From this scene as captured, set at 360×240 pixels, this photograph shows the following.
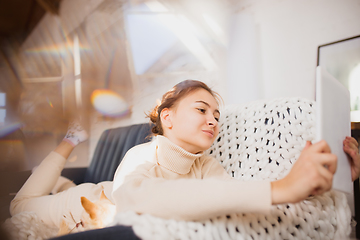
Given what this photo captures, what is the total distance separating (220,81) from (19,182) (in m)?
0.70

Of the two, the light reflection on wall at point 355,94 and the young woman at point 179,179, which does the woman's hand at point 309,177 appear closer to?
the young woman at point 179,179

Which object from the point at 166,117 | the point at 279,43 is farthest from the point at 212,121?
the point at 279,43

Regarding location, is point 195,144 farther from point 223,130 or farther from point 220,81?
point 220,81

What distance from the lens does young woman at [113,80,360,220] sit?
282 millimetres

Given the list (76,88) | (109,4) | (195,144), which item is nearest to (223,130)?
(195,144)

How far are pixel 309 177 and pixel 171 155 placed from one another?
0.29 m

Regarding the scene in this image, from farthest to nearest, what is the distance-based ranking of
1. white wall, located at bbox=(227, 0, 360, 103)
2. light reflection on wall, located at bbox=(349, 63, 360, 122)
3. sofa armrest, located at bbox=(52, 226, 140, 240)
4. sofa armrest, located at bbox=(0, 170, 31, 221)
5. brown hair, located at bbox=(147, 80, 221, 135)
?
white wall, located at bbox=(227, 0, 360, 103)
light reflection on wall, located at bbox=(349, 63, 360, 122)
brown hair, located at bbox=(147, 80, 221, 135)
sofa armrest, located at bbox=(0, 170, 31, 221)
sofa armrest, located at bbox=(52, 226, 140, 240)

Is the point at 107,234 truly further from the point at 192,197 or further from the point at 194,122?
the point at 194,122

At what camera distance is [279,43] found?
94cm

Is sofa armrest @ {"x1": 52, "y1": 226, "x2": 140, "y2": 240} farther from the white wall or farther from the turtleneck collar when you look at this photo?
the white wall

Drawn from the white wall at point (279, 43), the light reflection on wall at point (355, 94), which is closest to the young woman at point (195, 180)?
the light reflection on wall at point (355, 94)

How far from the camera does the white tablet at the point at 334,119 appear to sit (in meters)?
0.30

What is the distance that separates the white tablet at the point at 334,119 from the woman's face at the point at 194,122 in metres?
0.22

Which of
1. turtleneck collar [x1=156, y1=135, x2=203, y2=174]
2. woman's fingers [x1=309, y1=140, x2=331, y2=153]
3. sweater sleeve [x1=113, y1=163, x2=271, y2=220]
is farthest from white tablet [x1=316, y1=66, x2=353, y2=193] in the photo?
turtleneck collar [x1=156, y1=135, x2=203, y2=174]
